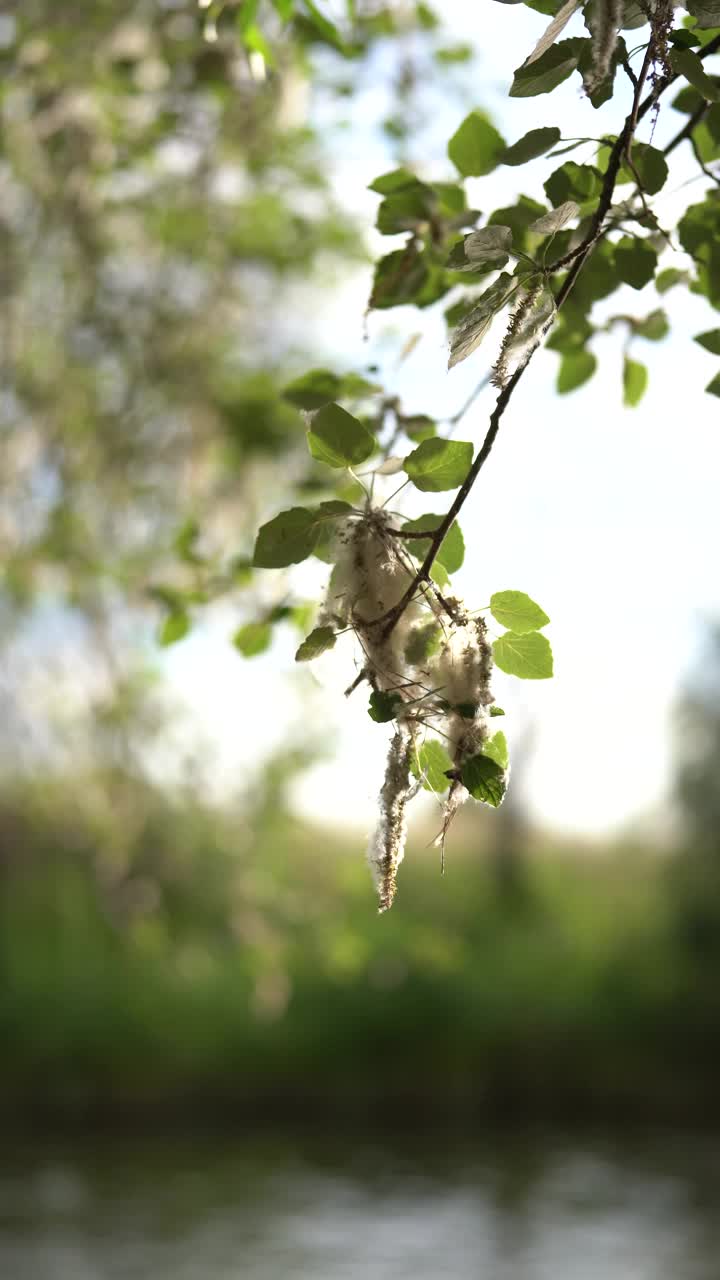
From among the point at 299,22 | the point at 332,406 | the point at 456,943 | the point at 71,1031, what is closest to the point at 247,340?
the point at 456,943

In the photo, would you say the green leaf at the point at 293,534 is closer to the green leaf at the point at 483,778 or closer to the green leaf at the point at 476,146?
the green leaf at the point at 483,778

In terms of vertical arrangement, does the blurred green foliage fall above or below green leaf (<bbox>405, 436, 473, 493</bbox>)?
above

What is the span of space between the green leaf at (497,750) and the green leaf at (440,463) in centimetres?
10

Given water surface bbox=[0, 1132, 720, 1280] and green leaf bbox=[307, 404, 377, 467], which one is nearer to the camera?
green leaf bbox=[307, 404, 377, 467]

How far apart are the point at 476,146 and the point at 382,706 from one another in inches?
11.6

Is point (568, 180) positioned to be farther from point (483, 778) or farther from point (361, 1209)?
point (361, 1209)

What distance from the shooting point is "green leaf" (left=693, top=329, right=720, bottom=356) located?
636 millimetres

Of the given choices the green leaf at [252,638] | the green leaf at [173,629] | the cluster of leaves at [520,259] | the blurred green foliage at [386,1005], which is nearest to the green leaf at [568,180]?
the cluster of leaves at [520,259]

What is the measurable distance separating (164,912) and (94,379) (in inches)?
141

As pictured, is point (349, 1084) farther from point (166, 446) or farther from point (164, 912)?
point (166, 446)

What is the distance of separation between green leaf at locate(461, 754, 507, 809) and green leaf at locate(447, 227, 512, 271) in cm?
18

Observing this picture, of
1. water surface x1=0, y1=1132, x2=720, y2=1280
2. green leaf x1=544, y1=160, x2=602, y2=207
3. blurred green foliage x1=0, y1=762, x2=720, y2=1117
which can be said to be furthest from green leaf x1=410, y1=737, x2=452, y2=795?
blurred green foliage x1=0, y1=762, x2=720, y2=1117

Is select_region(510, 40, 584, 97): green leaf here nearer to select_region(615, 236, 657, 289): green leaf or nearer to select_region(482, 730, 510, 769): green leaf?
select_region(615, 236, 657, 289): green leaf

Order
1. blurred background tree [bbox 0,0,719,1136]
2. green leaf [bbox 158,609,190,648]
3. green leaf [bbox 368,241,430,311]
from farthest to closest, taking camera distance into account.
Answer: blurred background tree [bbox 0,0,719,1136]
green leaf [bbox 158,609,190,648]
green leaf [bbox 368,241,430,311]
